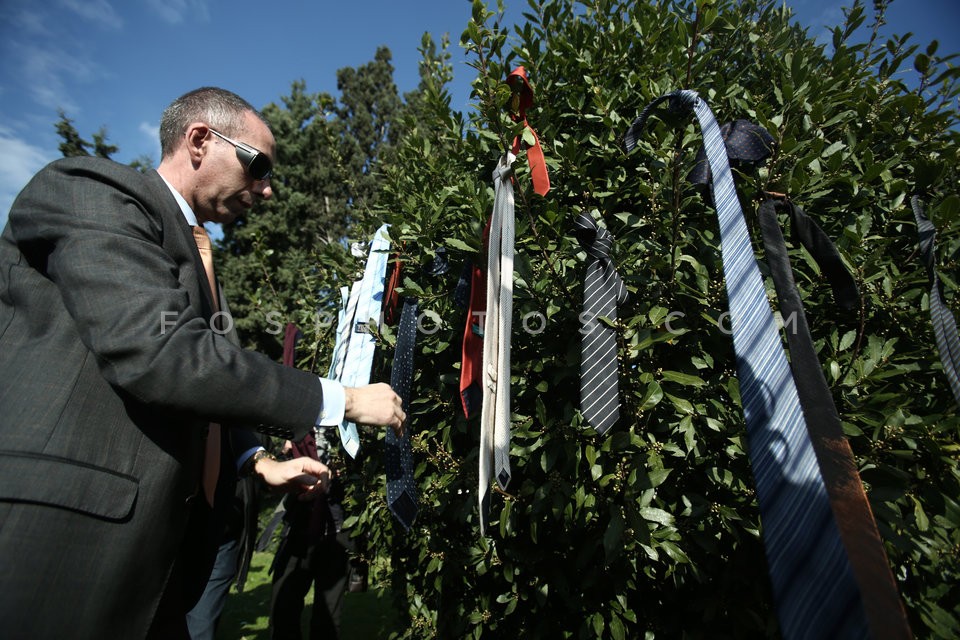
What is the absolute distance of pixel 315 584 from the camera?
14.4ft

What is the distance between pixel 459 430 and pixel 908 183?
85.6 inches

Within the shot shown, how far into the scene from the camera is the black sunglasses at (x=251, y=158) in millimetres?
2070

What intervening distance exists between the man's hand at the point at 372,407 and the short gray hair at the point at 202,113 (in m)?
1.22

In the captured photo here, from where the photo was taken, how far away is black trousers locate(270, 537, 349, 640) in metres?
4.22

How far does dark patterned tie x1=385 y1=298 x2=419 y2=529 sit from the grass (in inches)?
120

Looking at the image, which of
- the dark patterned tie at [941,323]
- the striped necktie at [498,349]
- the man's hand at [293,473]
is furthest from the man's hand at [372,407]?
the dark patterned tie at [941,323]

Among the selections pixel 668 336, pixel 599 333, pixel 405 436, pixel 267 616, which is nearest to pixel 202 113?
pixel 405 436

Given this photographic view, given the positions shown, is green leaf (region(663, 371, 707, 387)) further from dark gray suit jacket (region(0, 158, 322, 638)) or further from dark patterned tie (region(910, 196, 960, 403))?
dark gray suit jacket (region(0, 158, 322, 638))

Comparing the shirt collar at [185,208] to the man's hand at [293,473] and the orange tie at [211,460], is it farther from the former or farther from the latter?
the man's hand at [293,473]

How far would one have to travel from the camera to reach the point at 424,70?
333 centimetres

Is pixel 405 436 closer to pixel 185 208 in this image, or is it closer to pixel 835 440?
Result: pixel 185 208

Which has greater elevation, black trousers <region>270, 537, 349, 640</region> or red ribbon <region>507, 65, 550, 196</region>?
red ribbon <region>507, 65, 550, 196</region>

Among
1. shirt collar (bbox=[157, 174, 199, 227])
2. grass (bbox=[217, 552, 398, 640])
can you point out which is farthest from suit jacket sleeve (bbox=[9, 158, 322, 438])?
grass (bbox=[217, 552, 398, 640])

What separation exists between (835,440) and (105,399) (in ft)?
6.25
